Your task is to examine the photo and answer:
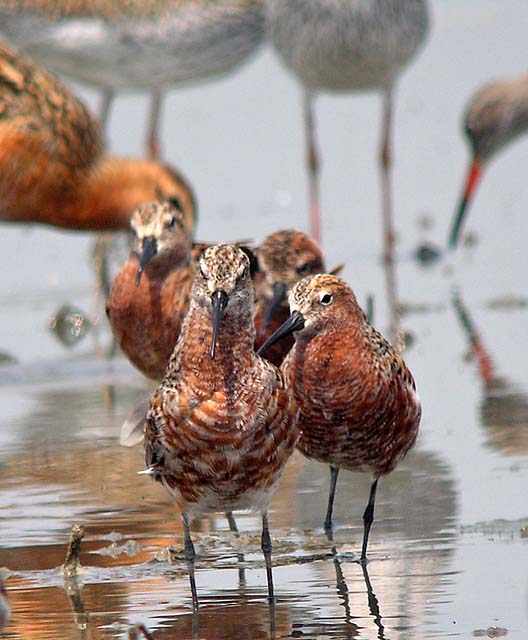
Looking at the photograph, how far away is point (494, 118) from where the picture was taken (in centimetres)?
1335

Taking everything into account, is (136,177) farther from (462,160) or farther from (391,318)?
(462,160)

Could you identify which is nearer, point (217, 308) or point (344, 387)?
point (217, 308)

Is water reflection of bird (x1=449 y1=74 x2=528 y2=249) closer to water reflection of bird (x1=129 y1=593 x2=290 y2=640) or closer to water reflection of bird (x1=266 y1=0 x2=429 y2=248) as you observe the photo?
water reflection of bird (x1=266 y1=0 x2=429 y2=248)

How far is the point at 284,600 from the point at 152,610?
0.43 m

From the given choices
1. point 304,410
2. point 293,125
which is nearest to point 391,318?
point 304,410

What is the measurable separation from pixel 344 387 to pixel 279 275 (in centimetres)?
130

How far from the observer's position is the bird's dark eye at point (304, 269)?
7125mm

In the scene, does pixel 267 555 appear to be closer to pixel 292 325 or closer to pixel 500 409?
pixel 292 325

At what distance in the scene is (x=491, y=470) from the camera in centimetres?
690

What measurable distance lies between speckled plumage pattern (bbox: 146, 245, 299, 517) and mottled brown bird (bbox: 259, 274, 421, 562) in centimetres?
38

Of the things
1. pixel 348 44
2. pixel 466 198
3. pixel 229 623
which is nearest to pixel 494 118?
pixel 466 198

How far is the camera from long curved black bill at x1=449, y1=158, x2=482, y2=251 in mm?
12180

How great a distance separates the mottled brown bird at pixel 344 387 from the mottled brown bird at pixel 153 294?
1.34 m

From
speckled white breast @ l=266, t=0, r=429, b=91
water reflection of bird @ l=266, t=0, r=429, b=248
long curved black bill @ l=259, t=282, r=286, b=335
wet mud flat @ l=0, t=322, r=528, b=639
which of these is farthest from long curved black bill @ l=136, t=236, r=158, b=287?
speckled white breast @ l=266, t=0, r=429, b=91
